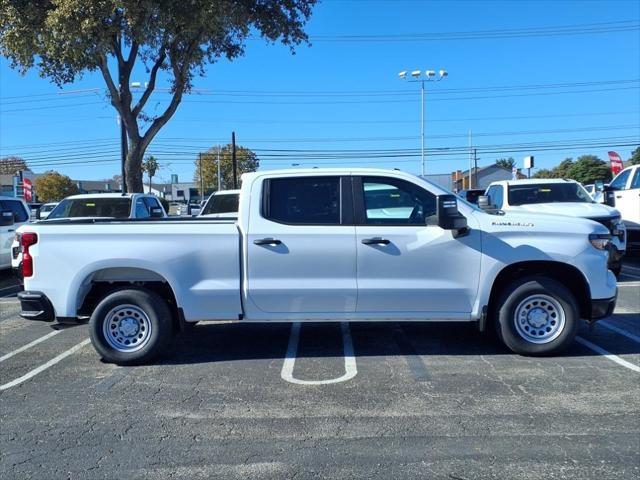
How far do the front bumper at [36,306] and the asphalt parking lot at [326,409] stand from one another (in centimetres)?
58

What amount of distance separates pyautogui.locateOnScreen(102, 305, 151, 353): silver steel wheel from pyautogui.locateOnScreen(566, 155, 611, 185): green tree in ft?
243

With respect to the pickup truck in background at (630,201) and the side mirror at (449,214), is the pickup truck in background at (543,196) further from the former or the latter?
the side mirror at (449,214)

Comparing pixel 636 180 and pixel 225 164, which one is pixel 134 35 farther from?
pixel 225 164

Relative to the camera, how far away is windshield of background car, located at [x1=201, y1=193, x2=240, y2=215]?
41.6 ft

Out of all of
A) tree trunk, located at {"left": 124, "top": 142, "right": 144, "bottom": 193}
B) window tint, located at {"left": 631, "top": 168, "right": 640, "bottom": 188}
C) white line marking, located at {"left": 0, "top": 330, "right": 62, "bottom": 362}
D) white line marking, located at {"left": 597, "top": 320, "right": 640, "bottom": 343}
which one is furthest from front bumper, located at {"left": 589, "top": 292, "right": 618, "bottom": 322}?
tree trunk, located at {"left": 124, "top": 142, "right": 144, "bottom": 193}

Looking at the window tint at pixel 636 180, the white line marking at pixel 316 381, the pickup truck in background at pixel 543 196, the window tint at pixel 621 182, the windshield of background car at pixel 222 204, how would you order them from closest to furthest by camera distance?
the white line marking at pixel 316 381
the pickup truck in background at pixel 543 196
the windshield of background car at pixel 222 204
the window tint at pixel 636 180
the window tint at pixel 621 182

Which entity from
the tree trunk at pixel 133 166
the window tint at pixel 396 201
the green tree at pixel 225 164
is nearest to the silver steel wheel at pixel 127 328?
the window tint at pixel 396 201

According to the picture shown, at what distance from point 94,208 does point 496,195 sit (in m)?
8.97

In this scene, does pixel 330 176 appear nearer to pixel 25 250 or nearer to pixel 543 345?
pixel 543 345

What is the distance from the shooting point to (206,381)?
17.3 ft

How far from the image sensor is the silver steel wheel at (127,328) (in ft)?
18.7

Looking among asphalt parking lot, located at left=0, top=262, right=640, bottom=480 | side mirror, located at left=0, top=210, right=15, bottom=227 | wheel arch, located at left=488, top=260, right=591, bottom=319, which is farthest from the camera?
side mirror, located at left=0, top=210, right=15, bottom=227

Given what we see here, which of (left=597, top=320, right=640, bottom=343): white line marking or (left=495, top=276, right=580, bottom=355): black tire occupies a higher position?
(left=495, top=276, right=580, bottom=355): black tire

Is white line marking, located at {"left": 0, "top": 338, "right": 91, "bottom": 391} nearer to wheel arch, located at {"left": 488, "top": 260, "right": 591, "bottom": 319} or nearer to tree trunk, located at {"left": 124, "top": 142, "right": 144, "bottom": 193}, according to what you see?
wheel arch, located at {"left": 488, "top": 260, "right": 591, "bottom": 319}
